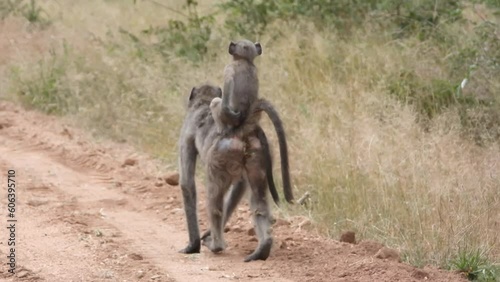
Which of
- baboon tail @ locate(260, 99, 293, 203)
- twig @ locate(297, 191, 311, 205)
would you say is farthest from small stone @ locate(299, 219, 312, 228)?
baboon tail @ locate(260, 99, 293, 203)

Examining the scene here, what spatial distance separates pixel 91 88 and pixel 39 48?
281 centimetres

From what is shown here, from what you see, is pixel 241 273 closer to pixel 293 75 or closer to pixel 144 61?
pixel 293 75

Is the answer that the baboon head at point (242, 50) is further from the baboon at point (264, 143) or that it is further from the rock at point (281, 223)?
the rock at point (281, 223)

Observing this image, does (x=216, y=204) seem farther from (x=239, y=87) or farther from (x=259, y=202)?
(x=239, y=87)

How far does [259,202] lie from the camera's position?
6.97m

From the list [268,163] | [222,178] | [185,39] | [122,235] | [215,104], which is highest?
[185,39]

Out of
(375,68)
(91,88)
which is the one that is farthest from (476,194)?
(91,88)

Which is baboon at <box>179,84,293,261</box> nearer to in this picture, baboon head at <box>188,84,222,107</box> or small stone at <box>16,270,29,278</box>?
baboon head at <box>188,84,222,107</box>

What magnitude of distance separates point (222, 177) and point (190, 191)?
1.40ft

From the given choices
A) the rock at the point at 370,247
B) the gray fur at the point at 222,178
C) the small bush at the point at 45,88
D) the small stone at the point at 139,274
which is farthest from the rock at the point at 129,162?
the small stone at the point at 139,274

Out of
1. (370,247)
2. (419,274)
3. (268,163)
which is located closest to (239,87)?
(268,163)

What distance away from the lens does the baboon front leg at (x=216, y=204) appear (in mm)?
6992

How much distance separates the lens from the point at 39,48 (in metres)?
15.2

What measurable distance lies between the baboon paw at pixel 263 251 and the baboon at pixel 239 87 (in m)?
0.83
